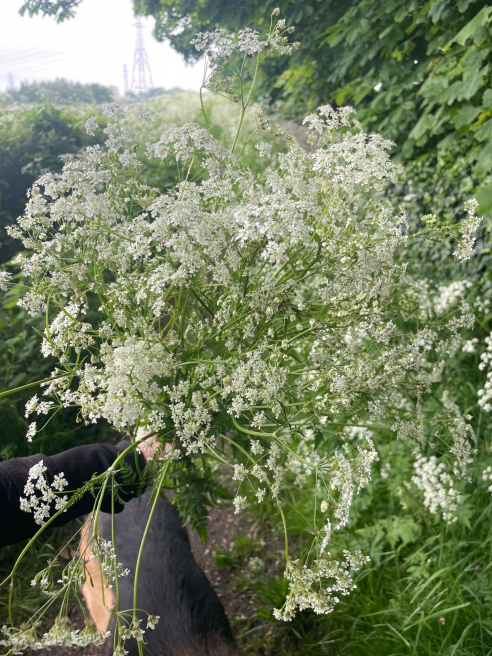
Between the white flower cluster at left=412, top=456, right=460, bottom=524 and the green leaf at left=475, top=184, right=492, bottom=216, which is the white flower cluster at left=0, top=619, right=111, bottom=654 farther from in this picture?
the green leaf at left=475, top=184, right=492, bottom=216

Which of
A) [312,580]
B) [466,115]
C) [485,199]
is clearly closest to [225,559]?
[312,580]

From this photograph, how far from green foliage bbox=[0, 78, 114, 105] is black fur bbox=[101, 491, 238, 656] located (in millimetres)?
4204

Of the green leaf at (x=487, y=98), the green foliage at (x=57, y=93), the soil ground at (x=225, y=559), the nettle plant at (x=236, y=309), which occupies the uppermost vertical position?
the green foliage at (x=57, y=93)

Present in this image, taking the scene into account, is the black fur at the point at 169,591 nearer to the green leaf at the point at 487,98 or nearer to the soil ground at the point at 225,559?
the soil ground at the point at 225,559

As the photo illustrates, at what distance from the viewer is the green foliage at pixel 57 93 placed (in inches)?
193

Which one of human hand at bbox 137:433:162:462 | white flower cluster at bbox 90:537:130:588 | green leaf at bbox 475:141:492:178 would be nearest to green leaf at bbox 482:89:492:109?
green leaf at bbox 475:141:492:178

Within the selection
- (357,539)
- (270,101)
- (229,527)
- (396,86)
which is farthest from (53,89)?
(357,539)

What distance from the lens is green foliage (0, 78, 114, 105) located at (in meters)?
4.89

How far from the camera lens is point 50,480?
4.43 feet

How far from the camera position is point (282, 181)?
1107mm

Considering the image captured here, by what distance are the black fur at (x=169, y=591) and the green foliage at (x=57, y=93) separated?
420cm

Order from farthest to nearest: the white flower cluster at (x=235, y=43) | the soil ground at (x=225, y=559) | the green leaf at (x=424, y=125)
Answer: the green leaf at (x=424, y=125), the soil ground at (x=225, y=559), the white flower cluster at (x=235, y=43)

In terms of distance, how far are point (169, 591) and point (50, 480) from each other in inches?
27.3

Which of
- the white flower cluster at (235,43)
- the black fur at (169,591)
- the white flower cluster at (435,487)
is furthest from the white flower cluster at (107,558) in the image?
the white flower cluster at (435,487)
